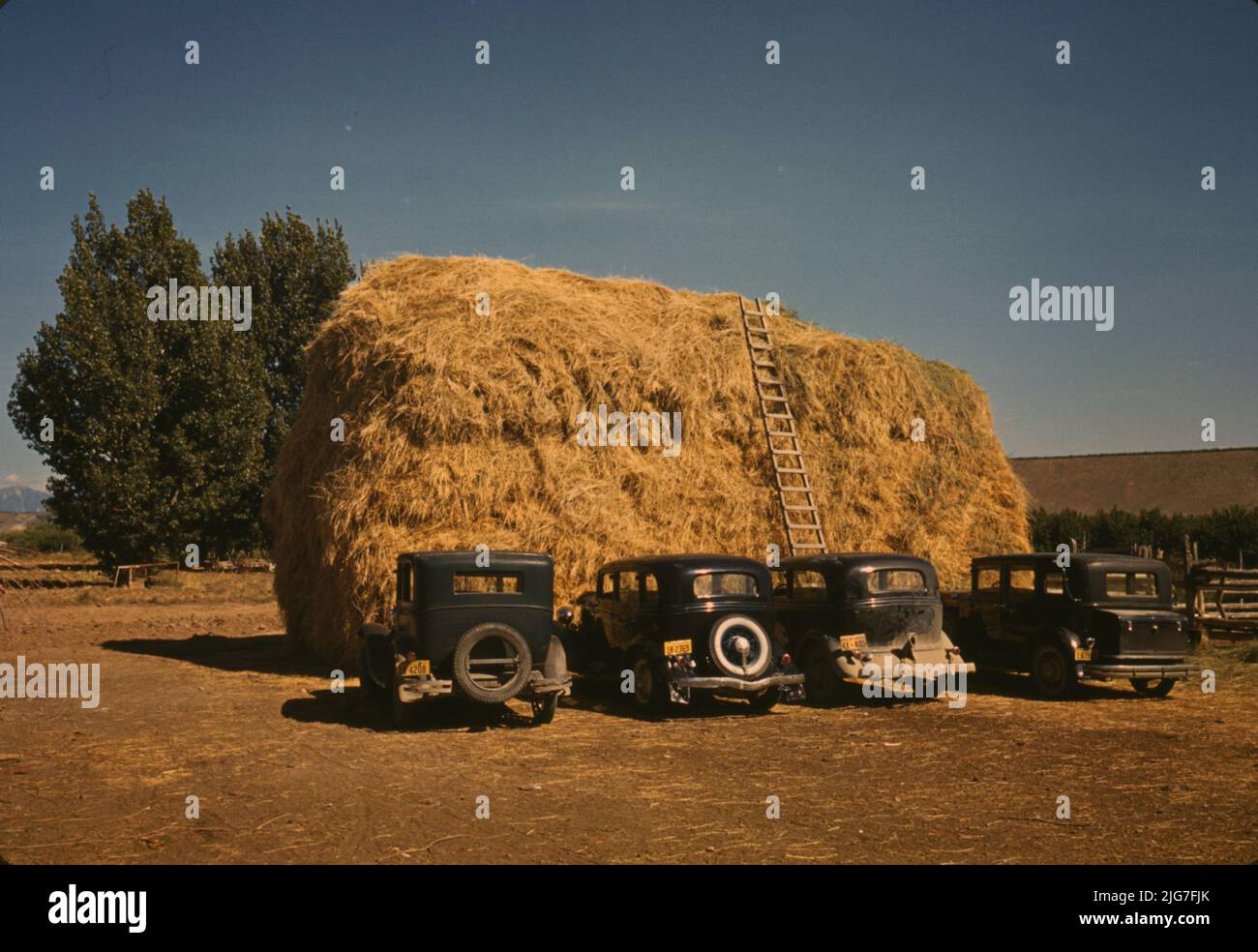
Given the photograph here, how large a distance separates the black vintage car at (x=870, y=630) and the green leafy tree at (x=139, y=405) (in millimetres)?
27551

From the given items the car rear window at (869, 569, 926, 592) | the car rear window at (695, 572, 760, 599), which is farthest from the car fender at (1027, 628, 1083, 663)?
the car rear window at (695, 572, 760, 599)

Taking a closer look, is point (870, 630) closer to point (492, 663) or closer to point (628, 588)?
point (628, 588)

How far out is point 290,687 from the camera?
523 inches

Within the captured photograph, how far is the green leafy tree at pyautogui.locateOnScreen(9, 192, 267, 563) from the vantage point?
32.3 m

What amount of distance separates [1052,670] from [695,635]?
504 centimetres

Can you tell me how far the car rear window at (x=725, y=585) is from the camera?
38.2ft

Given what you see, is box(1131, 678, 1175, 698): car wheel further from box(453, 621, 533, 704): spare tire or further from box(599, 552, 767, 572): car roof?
box(453, 621, 533, 704): spare tire

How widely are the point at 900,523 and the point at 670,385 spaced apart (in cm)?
510

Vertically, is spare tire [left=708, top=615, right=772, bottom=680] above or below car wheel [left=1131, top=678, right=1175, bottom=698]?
above

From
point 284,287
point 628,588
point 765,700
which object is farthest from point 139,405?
point 765,700

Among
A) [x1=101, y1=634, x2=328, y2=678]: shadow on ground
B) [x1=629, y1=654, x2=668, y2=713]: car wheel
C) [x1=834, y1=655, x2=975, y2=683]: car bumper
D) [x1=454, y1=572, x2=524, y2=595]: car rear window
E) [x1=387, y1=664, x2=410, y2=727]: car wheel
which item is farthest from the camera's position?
[x1=101, y1=634, x2=328, y2=678]: shadow on ground

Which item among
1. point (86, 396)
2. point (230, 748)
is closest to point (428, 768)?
point (230, 748)

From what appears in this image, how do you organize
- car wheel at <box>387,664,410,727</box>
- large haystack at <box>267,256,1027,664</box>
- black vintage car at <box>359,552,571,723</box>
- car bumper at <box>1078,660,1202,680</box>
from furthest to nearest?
large haystack at <box>267,256,1027,664</box> → car bumper at <box>1078,660,1202,680</box> → car wheel at <box>387,664,410,727</box> → black vintage car at <box>359,552,571,723</box>

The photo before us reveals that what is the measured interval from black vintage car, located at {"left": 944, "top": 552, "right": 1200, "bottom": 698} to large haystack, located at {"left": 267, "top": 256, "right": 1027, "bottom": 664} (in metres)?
3.84
